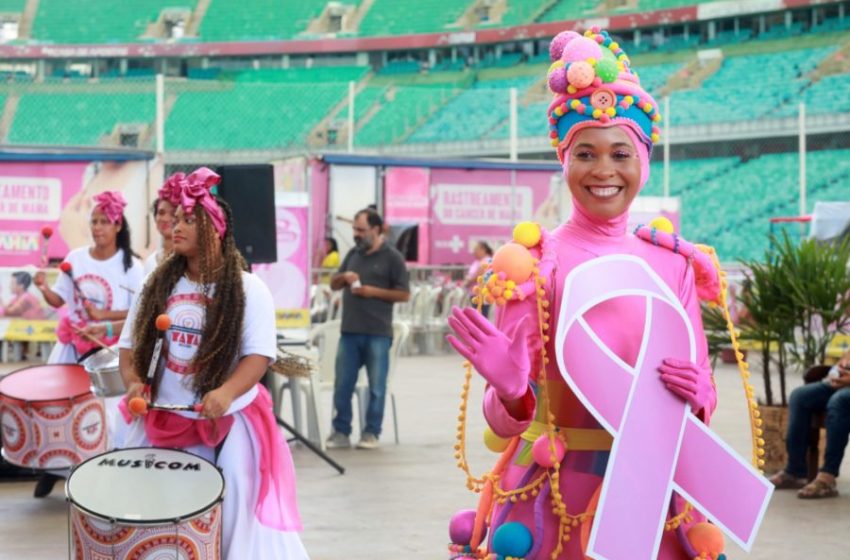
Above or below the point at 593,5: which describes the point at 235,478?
below

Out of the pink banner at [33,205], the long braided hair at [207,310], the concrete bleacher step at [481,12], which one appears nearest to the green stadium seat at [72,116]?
the concrete bleacher step at [481,12]

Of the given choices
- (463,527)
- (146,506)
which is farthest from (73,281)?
(463,527)

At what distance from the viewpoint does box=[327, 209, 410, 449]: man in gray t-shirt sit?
10.5 m

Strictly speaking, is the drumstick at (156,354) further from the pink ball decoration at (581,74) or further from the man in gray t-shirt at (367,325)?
the man in gray t-shirt at (367,325)

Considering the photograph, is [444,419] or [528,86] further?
[528,86]

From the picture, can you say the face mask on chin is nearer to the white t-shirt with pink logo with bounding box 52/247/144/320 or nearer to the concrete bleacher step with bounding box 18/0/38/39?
the white t-shirt with pink logo with bounding box 52/247/144/320

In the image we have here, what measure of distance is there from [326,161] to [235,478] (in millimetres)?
15192

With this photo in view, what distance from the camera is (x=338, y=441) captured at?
10.7 m

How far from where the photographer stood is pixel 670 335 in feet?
10.5

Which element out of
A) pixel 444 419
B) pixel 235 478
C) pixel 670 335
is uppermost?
pixel 670 335

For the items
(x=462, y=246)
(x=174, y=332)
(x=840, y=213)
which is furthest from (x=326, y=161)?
(x=174, y=332)

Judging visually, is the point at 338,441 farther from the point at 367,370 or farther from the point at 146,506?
the point at 146,506

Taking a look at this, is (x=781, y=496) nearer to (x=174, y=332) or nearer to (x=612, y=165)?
(x=174, y=332)

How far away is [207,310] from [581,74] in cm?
201
